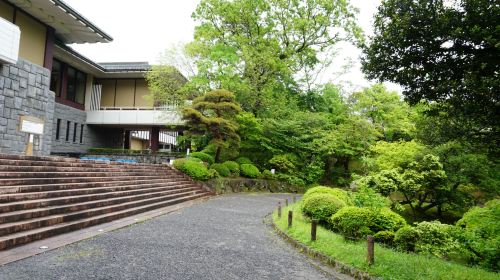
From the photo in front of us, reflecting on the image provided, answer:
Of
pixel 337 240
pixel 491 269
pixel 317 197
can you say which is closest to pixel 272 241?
pixel 337 240

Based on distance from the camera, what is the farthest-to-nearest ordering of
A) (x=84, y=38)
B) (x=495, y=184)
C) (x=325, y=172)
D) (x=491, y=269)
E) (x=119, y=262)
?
(x=325, y=172)
(x=84, y=38)
(x=495, y=184)
(x=491, y=269)
(x=119, y=262)

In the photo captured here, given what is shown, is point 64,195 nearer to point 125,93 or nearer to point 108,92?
point 125,93

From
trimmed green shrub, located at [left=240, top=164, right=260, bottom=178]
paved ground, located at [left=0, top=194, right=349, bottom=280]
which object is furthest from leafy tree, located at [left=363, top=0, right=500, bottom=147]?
trimmed green shrub, located at [left=240, top=164, right=260, bottom=178]

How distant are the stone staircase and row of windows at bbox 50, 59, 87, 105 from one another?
42.8ft

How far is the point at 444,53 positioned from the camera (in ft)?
19.1

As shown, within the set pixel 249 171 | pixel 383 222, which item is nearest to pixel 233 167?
pixel 249 171

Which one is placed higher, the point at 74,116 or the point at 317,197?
the point at 74,116

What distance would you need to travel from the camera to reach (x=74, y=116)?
1044 inches

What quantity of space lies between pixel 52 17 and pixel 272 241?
51.4 ft

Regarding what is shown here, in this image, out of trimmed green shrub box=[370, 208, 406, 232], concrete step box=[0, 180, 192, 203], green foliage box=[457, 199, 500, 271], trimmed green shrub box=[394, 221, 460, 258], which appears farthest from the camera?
trimmed green shrub box=[370, 208, 406, 232]

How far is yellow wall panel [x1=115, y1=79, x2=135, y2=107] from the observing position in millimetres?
29578

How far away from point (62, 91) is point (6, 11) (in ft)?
34.1

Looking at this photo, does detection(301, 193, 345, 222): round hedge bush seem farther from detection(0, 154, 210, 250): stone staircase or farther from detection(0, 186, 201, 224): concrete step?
detection(0, 186, 201, 224): concrete step

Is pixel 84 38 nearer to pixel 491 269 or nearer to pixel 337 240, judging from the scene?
pixel 337 240
